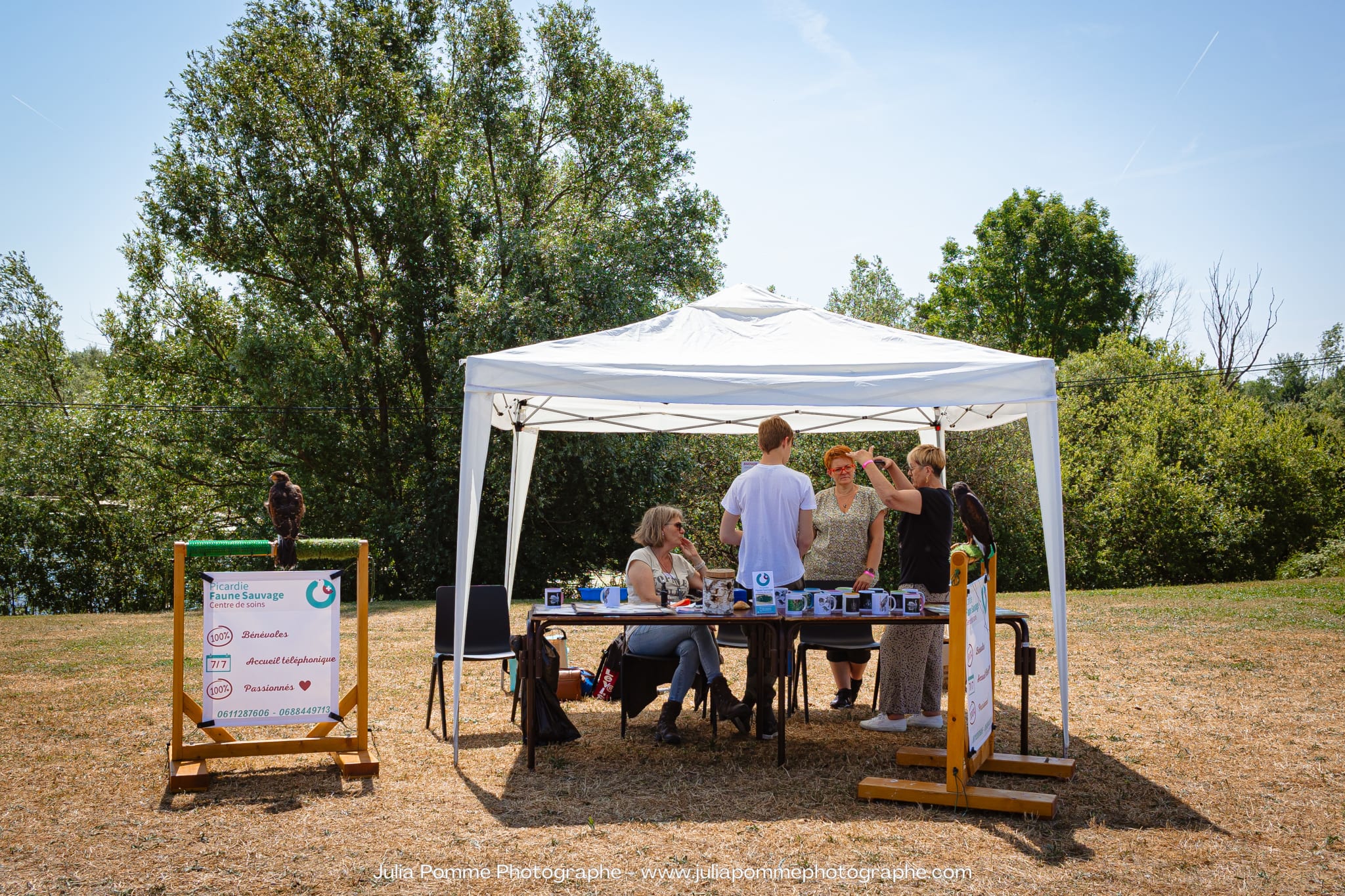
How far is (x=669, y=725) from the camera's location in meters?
5.08

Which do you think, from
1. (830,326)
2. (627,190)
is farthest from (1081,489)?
(830,326)

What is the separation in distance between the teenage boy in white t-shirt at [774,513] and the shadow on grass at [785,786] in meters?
0.49

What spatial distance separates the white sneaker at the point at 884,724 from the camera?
207 inches

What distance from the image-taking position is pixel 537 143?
19.8 metres

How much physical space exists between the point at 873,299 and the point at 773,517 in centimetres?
1780

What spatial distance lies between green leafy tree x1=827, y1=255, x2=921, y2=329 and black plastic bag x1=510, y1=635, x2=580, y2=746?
16.5 metres

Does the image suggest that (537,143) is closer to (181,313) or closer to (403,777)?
(181,313)

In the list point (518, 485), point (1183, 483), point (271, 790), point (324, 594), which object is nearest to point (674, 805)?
point (271, 790)

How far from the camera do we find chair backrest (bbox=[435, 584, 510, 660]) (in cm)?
552

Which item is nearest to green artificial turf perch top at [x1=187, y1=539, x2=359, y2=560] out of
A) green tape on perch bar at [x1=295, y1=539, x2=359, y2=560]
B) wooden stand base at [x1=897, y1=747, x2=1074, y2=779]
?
green tape on perch bar at [x1=295, y1=539, x2=359, y2=560]

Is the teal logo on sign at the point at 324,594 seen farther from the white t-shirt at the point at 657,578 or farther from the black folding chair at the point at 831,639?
the black folding chair at the point at 831,639

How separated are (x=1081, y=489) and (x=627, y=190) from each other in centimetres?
1132

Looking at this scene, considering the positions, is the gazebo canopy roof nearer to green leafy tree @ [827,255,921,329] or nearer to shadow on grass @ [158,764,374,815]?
shadow on grass @ [158,764,374,815]

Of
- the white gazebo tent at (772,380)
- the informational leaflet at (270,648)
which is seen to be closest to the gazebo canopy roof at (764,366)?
the white gazebo tent at (772,380)
